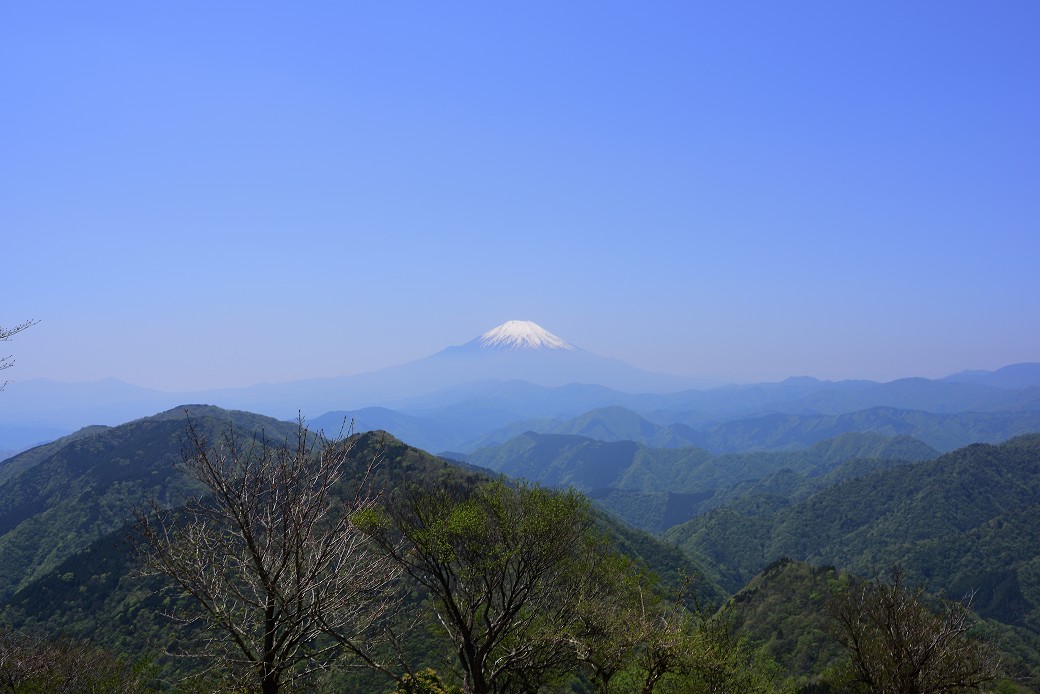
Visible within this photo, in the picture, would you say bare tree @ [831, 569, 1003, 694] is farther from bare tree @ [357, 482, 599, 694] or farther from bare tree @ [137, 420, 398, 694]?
bare tree @ [137, 420, 398, 694]

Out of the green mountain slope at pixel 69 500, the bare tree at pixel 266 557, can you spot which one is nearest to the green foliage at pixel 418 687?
the bare tree at pixel 266 557

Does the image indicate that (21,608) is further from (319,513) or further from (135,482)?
(319,513)

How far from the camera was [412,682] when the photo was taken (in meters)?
18.5

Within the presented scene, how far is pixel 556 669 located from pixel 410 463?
4325 inches

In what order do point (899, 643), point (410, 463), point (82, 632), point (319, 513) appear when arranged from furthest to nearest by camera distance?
point (410, 463), point (82, 632), point (899, 643), point (319, 513)

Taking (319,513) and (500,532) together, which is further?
(500,532)

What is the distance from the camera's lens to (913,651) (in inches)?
842

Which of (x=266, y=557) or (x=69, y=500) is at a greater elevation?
(x=266, y=557)

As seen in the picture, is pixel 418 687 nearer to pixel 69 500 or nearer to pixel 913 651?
pixel 913 651

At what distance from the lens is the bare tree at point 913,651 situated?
20766 millimetres

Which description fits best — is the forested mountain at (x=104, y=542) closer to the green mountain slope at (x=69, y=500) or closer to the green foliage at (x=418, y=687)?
the green mountain slope at (x=69, y=500)

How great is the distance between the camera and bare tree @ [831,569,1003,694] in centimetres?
2077

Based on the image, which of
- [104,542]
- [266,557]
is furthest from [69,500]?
[266,557]

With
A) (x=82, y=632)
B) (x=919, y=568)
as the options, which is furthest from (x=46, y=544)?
(x=919, y=568)
